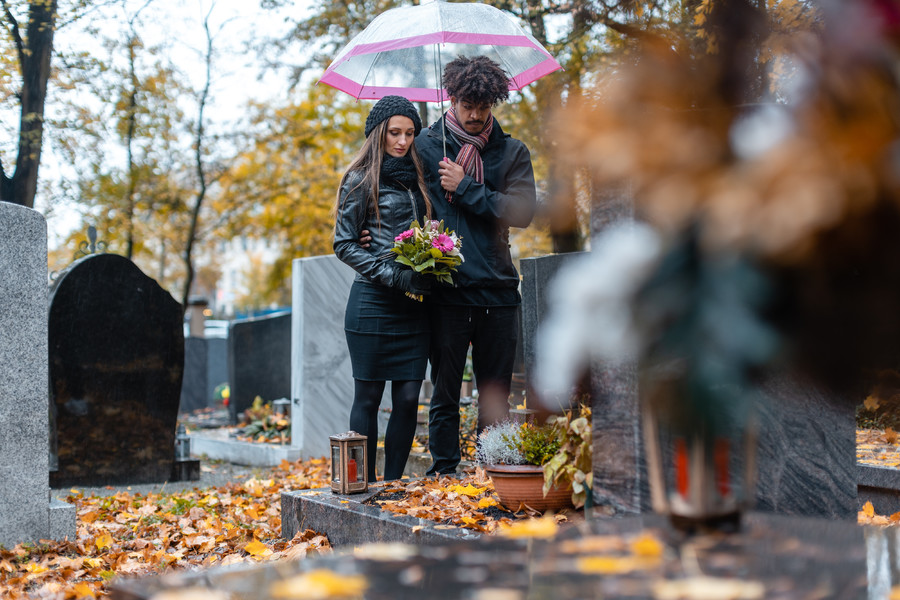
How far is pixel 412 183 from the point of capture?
4.38m

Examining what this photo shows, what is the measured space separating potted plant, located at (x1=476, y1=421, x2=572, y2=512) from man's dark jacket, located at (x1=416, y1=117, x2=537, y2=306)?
0.86 metres

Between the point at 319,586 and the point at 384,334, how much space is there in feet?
9.37

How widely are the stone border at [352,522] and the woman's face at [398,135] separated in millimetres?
1775

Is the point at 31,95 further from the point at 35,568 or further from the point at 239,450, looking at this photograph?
the point at 35,568

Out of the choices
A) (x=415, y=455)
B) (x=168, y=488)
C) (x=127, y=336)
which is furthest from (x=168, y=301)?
(x=415, y=455)

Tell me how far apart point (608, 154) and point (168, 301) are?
6006 mm

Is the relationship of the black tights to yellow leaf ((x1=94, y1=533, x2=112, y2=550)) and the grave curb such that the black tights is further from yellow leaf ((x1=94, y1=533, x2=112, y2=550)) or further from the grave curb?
the grave curb

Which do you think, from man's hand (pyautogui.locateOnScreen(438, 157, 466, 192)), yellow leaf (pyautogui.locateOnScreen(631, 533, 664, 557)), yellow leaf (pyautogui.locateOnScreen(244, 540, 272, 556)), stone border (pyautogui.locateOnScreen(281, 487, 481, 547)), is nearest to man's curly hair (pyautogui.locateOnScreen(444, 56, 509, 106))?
man's hand (pyautogui.locateOnScreen(438, 157, 466, 192))

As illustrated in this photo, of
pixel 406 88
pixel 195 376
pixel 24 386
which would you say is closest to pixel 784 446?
pixel 406 88

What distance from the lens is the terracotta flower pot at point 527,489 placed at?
3.33m

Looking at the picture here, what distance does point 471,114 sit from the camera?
4332 mm

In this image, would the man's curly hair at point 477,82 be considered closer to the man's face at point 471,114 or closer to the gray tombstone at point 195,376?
the man's face at point 471,114

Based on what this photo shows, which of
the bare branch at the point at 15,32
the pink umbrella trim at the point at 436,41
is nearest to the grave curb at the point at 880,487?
the pink umbrella trim at the point at 436,41

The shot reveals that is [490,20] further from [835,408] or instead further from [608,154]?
[608,154]
